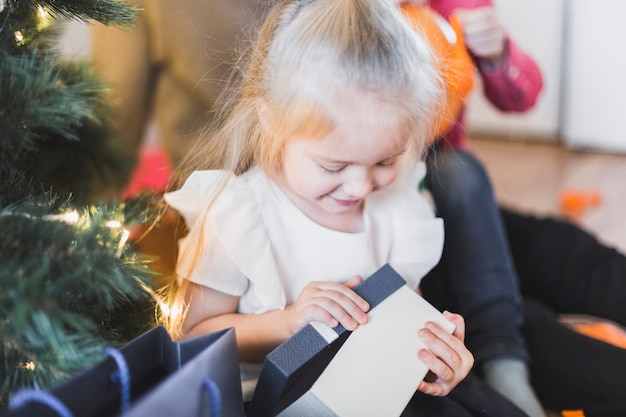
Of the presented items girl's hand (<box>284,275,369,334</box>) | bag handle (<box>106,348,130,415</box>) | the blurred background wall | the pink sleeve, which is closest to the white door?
the blurred background wall

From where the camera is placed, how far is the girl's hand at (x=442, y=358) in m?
0.68

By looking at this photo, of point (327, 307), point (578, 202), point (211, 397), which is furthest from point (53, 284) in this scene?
point (578, 202)

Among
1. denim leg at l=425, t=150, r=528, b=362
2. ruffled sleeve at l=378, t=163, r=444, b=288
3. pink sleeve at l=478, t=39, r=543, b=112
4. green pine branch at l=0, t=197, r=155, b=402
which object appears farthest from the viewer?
pink sleeve at l=478, t=39, r=543, b=112

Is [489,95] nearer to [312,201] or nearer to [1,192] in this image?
[312,201]

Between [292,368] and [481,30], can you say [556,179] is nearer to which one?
[481,30]

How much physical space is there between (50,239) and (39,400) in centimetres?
12

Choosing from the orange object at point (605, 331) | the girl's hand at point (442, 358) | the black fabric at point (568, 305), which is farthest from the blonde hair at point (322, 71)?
the orange object at point (605, 331)

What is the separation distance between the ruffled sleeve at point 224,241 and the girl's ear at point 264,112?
0.07 m

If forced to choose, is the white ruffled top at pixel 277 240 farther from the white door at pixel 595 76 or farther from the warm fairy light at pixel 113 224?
the white door at pixel 595 76

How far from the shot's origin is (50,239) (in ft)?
1.78

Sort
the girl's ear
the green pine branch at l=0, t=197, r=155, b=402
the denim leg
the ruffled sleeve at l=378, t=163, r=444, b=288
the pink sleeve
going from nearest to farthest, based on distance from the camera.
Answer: the green pine branch at l=0, t=197, r=155, b=402, the girl's ear, the ruffled sleeve at l=378, t=163, r=444, b=288, the denim leg, the pink sleeve

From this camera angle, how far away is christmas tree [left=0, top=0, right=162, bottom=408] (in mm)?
515

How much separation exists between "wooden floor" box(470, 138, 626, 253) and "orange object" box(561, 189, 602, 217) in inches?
0.4

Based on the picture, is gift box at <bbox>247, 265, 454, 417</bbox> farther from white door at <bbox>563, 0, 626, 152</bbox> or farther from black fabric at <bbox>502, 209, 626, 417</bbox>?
white door at <bbox>563, 0, 626, 152</bbox>
